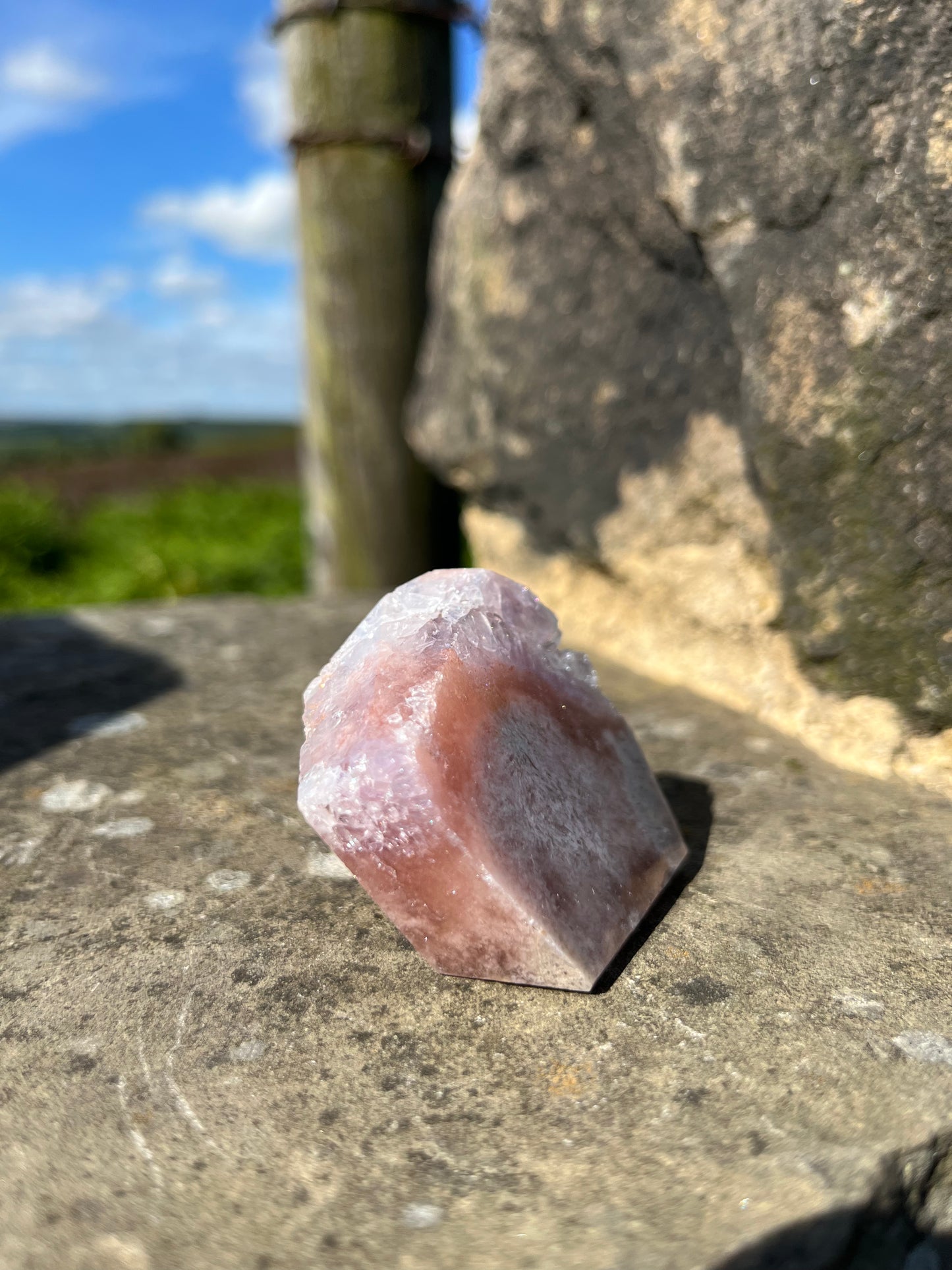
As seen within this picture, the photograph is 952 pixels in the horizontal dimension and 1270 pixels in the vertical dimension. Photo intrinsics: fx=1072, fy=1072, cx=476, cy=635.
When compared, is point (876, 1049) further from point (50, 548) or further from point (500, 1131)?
point (50, 548)

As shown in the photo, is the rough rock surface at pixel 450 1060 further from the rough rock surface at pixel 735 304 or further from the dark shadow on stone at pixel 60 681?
the rough rock surface at pixel 735 304

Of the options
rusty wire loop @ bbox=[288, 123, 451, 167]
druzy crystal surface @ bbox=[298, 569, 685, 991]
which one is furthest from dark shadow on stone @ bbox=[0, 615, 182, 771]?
rusty wire loop @ bbox=[288, 123, 451, 167]

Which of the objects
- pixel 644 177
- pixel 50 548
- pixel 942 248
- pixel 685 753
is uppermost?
pixel 644 177

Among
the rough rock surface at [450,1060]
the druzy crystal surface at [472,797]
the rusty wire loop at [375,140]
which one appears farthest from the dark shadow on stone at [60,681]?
the rusty wire loop at [375,140]

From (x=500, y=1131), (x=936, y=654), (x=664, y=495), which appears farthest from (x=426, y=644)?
(x=664, y=495)

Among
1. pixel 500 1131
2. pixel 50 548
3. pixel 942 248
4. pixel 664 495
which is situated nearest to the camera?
pixel 500 1131
